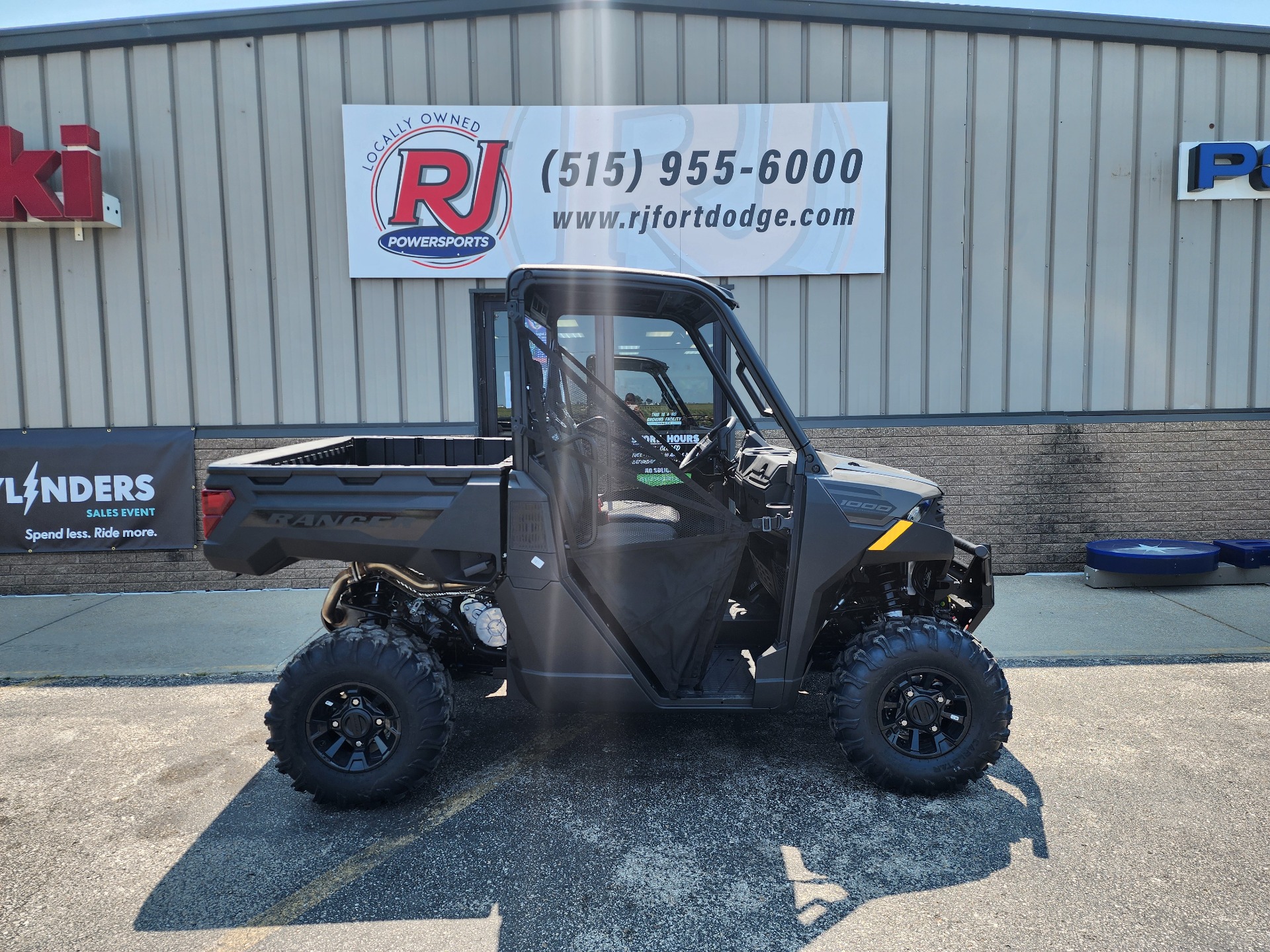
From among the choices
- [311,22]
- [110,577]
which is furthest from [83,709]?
[311,22]

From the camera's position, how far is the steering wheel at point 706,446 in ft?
13.1

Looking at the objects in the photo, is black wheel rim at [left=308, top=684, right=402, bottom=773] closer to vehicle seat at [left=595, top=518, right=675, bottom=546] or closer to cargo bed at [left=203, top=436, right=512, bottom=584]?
cargo bed at [left=203, top=436, right=512, bottom=584]

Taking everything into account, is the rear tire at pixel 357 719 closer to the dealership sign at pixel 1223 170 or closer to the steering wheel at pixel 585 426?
the steering wheel at pixel 585 426

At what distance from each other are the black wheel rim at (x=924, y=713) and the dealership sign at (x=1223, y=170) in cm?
654

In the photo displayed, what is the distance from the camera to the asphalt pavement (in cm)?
262

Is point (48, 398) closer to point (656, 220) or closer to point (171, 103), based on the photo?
point (171, 103)

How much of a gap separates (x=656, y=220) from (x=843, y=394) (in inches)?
94.1

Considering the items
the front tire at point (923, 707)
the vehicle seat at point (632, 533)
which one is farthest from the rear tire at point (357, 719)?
the front tire at point (923, 707)

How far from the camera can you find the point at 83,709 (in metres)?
4.55

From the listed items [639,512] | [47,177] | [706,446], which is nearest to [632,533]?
[639,512]

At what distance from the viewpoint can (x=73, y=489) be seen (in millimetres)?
7273

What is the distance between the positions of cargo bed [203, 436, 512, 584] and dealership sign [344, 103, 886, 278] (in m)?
4.30

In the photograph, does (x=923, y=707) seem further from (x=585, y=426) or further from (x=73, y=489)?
(x=73, y=489)

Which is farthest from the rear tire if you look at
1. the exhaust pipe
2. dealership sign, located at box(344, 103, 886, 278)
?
dealership sign, located at box(344, 103, 886, 278)
